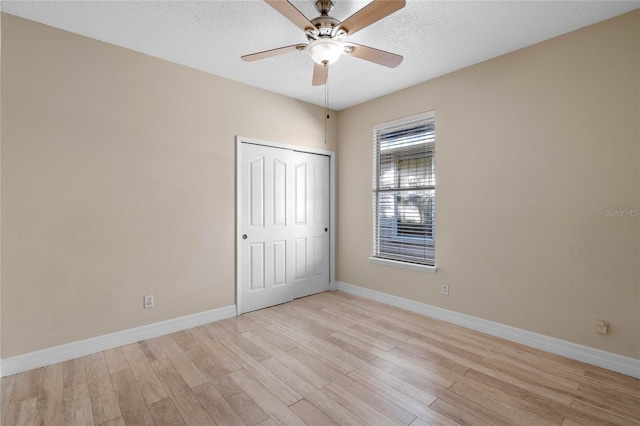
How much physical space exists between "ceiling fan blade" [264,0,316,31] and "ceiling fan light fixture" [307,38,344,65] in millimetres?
158

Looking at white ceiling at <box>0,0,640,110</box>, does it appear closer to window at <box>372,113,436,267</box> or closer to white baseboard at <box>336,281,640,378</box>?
window at <box>372,113,436,267</box>

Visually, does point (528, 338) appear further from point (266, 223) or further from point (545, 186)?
point (266, 223)

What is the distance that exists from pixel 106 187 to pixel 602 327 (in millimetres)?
4413

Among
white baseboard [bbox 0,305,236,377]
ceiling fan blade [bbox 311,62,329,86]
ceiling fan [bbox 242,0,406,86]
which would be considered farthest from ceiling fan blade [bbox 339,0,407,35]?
white baseboard [bbox 0,305,236,377]

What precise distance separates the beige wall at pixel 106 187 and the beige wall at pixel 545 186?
2431mm

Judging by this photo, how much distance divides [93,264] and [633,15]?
15.9 feet

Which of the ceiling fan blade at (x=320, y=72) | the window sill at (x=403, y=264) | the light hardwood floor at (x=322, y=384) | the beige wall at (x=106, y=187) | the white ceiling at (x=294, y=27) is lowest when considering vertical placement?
the light hardwood floor at (x=322, y=384)

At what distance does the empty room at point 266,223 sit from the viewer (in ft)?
7.07

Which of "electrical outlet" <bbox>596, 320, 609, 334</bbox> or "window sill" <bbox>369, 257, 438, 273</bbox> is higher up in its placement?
"window sill" <bbox>369, 257, 438, 273</bbox>

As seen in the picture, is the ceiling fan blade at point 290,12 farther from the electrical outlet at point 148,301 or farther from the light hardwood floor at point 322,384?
the electrical outlet at point 148,301

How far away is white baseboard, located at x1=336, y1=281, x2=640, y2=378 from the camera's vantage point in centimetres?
237

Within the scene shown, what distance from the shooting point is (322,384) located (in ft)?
7.27

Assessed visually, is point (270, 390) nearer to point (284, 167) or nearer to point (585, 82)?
point (284, 167)

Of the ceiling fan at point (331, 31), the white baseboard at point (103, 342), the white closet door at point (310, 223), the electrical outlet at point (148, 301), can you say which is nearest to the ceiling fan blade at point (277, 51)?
the ceiling fan at point (331, 31)
